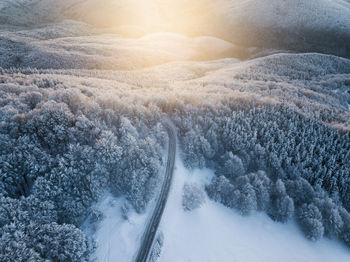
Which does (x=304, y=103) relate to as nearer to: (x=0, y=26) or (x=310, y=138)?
(x=310, y=138)

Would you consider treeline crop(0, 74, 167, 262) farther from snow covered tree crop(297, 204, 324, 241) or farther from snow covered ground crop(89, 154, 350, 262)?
snow covered tree crop(297, 204, 324, 241)

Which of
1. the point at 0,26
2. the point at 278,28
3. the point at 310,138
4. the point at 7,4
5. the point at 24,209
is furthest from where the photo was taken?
the point at 7,4

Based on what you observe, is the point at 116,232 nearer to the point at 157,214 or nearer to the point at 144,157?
the point at 157,214

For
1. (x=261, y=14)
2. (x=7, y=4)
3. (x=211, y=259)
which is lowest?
(x=211, y=259)

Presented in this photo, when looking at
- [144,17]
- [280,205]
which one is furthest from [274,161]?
[144,17]

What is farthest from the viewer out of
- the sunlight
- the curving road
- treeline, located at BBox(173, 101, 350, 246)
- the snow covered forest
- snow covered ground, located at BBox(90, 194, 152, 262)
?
the sunlight

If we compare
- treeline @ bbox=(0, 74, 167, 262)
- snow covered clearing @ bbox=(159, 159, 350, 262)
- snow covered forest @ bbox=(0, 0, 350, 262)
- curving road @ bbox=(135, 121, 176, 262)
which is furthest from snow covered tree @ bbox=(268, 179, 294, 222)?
treeline @ bbox=(0, 74, 167, 262)

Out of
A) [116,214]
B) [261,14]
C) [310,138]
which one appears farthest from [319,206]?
[261,14]
